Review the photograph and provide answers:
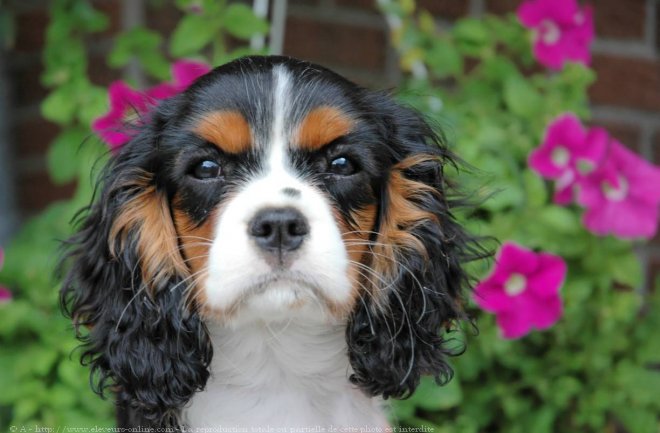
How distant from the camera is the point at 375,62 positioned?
4656 millimetres

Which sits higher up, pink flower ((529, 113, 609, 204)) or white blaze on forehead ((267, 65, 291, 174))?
white blaze on forehead ((267, 65, 291, 174))

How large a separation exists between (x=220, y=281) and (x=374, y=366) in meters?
0.51

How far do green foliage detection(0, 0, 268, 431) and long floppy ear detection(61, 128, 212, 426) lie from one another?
0.64 m

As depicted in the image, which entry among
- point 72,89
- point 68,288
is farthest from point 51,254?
point 68,288

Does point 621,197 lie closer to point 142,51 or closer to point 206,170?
point 206,170

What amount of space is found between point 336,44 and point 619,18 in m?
1.32

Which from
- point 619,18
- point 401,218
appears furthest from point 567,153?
point 619,18

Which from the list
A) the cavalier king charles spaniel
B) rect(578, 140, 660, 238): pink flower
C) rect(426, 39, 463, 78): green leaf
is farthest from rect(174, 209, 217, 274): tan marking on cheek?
rect(426, 39, 463, 78): green leaf

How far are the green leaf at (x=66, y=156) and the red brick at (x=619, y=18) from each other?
242 cm

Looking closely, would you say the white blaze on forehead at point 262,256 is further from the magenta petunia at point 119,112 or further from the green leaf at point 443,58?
the green leaf at point 443,58

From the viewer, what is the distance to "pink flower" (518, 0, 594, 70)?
12.2ft

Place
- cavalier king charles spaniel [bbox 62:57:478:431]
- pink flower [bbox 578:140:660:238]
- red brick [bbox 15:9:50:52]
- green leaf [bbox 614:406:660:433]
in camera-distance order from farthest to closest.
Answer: red brick [bbox 15:9:50:52] < green leaf [bbox 614:406:660:433] < pink flower [bbox 578:140:660:238] < cavalier king charles spaniel [bbox 62:57:478:431]

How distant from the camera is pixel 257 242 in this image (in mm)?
2238

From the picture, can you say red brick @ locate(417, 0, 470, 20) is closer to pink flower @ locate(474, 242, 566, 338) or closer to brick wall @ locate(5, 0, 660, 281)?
brick wall @ locate(5, 0, 660, 281)
